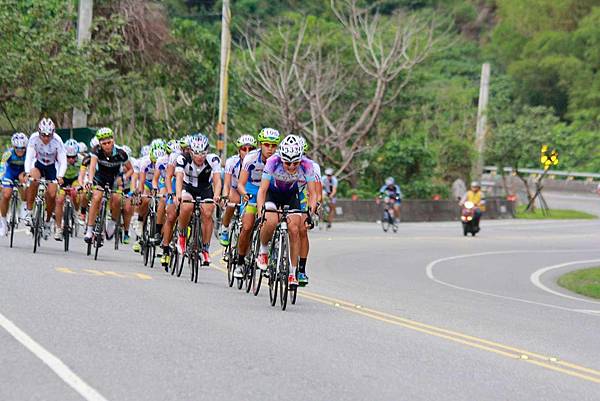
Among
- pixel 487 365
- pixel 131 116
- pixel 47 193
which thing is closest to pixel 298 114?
pixel 131 116

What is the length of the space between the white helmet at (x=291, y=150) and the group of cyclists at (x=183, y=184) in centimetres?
1

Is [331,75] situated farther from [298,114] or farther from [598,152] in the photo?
[598,152]

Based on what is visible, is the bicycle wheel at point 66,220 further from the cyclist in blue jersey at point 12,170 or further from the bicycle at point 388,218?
the bicycle at point 388,218

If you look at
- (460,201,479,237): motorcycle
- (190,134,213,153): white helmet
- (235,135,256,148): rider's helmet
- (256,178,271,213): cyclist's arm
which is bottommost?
(460,201,479,237): motorcycle

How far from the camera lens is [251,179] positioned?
55.8ft

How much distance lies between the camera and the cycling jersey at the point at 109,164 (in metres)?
20.7

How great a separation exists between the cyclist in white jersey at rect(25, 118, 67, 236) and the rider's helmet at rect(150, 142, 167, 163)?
85.0 inches

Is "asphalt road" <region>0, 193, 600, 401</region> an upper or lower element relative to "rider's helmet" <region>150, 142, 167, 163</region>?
lower

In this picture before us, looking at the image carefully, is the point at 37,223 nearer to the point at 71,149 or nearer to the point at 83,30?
the point at 71,149

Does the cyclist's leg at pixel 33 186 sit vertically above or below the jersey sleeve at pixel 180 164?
below

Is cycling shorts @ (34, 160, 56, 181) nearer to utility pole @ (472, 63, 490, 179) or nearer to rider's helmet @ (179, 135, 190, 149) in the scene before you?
rider's helmet @ (179, 135, 190, 149)

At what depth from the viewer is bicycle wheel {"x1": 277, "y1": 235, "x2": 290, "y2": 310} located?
14.8 meters

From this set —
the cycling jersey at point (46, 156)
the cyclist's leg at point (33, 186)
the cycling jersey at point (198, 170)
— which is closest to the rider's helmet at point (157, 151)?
the cycling jersey at point (46, 156)

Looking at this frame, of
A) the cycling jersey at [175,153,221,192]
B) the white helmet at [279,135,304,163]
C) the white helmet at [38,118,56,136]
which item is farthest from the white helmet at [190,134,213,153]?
the white helmet at [279,135,304,163]
